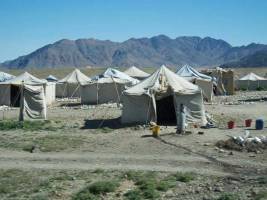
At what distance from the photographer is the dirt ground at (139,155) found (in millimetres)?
15031

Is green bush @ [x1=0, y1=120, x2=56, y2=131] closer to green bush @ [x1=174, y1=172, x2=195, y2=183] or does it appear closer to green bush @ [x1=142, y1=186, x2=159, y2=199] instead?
green bush @ [x1=174, y1=172, x2=195, y2=183]

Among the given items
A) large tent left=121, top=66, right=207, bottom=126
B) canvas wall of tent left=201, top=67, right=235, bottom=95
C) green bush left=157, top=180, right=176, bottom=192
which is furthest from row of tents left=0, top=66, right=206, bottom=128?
canvas wall of tent left=201, top=67, right=235, bottom=95

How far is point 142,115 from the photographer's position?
28.4 meters

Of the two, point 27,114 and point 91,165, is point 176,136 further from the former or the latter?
point 27,114

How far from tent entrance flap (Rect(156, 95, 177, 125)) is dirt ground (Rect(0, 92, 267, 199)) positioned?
238cm

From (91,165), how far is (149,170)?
206 cm

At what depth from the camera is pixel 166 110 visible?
99.8ft

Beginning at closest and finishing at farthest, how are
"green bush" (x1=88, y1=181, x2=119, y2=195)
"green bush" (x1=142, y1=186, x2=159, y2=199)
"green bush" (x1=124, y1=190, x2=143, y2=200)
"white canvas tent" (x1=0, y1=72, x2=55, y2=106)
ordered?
1. "green bush" (x1=124, y1=190, x2=143, y2=200)
2. "green bush" (x1=142, y1=186, x2=159, y2=199)
3. "green bush" (x1=88, y1=181, x2=119, y2=195)
4. "white canvas tent" (x1=0, y1=72, x2=55, y2=106)

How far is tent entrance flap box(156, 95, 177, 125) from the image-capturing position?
30.0 m

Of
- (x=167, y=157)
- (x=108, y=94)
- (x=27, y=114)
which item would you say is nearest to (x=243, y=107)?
(x=108, y=94)

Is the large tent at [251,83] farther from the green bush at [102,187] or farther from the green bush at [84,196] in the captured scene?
the green bush at [84,196]

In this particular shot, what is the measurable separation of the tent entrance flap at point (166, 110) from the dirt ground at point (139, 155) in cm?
238

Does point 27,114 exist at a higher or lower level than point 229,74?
lower

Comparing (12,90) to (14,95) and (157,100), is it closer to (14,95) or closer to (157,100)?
(14,95)
